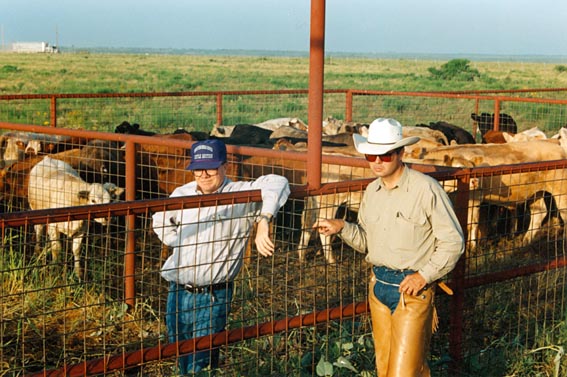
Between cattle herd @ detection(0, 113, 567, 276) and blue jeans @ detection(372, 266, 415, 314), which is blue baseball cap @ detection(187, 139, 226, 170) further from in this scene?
cattle herd @ detection(0, 113, 567, 276)

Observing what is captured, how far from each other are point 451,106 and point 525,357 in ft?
122

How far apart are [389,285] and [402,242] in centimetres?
28

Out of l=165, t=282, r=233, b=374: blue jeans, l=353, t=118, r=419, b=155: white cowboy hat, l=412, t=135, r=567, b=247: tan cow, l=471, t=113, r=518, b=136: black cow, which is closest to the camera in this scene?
l=353, t=118, r=419, b=155: white cowboy hat

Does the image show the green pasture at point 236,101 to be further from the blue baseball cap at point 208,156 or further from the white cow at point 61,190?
the blue baseball cap at point 208,156

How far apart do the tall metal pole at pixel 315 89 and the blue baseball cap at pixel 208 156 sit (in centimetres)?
55

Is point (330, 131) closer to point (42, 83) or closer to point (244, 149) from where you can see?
point (244, 149)

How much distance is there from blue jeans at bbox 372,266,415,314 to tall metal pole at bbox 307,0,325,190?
2.36 feet

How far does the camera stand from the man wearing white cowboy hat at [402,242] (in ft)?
15.9

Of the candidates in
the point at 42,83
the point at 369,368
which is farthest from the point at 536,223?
the point at 42,83

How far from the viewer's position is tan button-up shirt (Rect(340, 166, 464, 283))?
483 cm

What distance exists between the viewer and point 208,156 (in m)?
5.55

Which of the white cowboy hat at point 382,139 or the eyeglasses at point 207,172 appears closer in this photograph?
the white cowboy hat at point 382,139

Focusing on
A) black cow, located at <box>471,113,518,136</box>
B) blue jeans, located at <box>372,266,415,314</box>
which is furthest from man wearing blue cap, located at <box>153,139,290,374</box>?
black cow, located at <box>471,113,518,136</box>

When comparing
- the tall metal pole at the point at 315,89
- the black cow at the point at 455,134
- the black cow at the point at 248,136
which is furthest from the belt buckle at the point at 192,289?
the black cow at the point at 455,134
